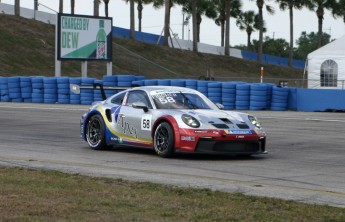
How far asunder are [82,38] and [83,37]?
9 cm

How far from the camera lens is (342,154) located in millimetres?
15109

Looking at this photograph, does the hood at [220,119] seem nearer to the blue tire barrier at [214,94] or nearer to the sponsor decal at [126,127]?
the sponsor decal at [126,127]

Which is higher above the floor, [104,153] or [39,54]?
[39,54]

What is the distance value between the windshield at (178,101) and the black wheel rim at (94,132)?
1.36m

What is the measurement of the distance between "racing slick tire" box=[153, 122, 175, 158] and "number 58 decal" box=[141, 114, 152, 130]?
10.2 inches

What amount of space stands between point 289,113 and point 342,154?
45.7 feet

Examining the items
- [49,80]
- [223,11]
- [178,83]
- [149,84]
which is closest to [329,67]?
[178,83]

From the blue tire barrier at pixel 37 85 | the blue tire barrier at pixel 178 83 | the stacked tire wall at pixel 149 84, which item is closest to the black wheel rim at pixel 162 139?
the stacked tire wall at pixel 149 84

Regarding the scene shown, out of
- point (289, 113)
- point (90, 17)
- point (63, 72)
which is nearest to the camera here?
point (289, 113)

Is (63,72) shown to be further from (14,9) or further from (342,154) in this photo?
(342,154)

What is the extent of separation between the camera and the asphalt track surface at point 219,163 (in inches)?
421

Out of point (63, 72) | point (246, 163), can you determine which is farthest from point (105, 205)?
point (63, 72)

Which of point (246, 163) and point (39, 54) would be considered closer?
point (246, 163)

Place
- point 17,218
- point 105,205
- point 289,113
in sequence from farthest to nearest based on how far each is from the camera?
point 289,113
point 105,205
point 17,218
